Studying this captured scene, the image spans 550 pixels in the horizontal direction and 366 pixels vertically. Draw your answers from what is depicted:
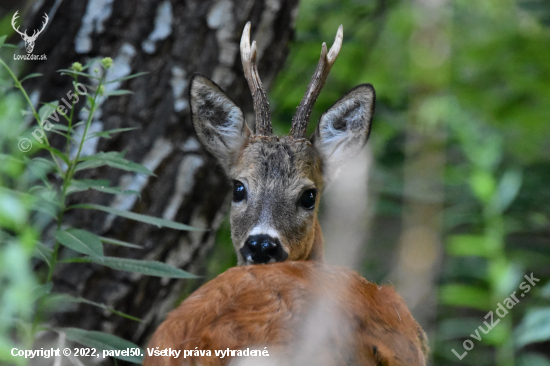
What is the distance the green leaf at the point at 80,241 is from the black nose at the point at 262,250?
1.02m

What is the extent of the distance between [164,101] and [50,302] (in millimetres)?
1745

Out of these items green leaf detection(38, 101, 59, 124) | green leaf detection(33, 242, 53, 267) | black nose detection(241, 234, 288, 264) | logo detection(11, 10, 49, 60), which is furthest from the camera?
logo detection(11, 10, 49, 60)

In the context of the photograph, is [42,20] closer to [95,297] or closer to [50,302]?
[95,297]

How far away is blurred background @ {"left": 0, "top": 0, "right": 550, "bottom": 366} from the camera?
1730mm

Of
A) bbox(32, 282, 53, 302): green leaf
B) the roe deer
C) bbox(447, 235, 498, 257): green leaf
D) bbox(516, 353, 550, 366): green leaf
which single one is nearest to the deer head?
the roe deer

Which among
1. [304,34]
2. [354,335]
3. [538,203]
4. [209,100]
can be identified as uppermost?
[304,34]

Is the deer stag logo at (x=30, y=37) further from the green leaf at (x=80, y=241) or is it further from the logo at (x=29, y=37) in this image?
the green leaf at (x=80, y=241)

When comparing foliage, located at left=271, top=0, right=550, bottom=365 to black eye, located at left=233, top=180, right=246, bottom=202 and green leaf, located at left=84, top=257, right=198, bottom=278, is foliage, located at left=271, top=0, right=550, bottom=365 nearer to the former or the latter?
black eye, located at left=233, top=180, right=246, bottom=202

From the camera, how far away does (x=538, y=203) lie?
4.21 metres

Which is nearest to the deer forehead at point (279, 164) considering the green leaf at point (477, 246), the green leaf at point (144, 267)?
the green leaf at point (477, 246)

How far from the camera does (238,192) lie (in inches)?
142

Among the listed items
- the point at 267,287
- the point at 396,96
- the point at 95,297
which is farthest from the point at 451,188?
the point at 267,287

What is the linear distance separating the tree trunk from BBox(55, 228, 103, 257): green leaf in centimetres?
128

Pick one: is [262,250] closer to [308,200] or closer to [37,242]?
[308,200]
